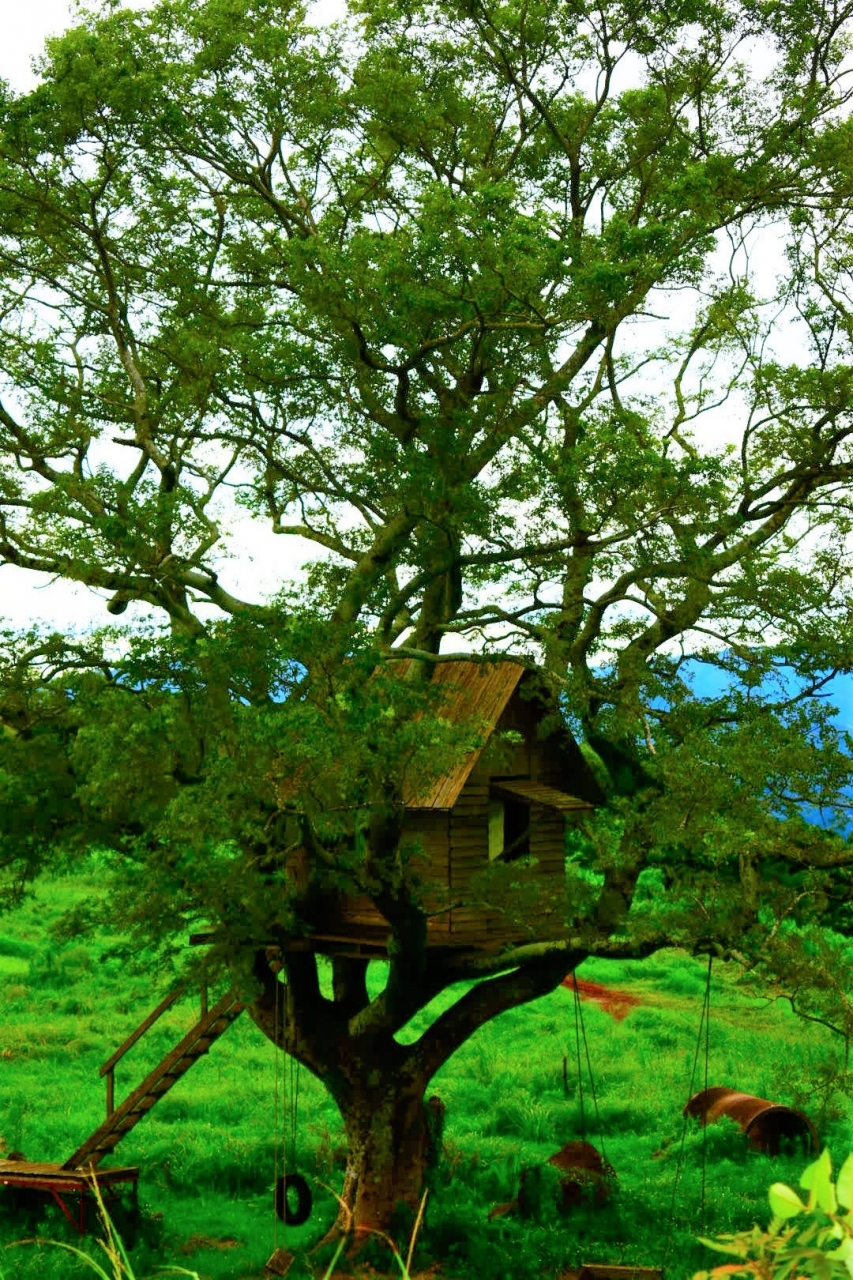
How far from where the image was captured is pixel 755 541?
59.9 ft

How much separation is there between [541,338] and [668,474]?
9.25 feet

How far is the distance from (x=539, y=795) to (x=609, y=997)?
58.0ft

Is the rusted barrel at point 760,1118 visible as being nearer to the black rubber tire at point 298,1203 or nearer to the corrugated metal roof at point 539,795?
the black rubber tire at point 298,1203

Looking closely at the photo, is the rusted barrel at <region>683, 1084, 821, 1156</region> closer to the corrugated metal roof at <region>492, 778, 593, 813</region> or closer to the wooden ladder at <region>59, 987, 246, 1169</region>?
the corrugated metal roof at <region>492, 778, 593, 813</region>

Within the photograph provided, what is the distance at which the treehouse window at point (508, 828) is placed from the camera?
63.0 feet

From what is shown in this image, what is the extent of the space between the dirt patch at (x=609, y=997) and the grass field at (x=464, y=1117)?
0.40 m

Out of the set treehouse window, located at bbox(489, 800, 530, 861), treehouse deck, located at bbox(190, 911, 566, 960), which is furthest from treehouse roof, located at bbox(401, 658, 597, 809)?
treehouse deck, located at bbox(190, 911, 566, 960)

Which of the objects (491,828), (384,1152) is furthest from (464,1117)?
(491,828)

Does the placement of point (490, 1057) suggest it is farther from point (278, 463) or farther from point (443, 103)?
point (443, 103)

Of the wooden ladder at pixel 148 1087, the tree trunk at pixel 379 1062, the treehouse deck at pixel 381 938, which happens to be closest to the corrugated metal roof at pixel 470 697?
the treehouse deck at pixel 381 938

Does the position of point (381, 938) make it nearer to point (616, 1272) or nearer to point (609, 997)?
point (616, 1272)

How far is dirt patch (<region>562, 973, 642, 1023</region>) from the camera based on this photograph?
33.5 m

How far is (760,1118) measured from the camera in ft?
78.5

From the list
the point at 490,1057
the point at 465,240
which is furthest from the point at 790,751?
the point at 490,1057
